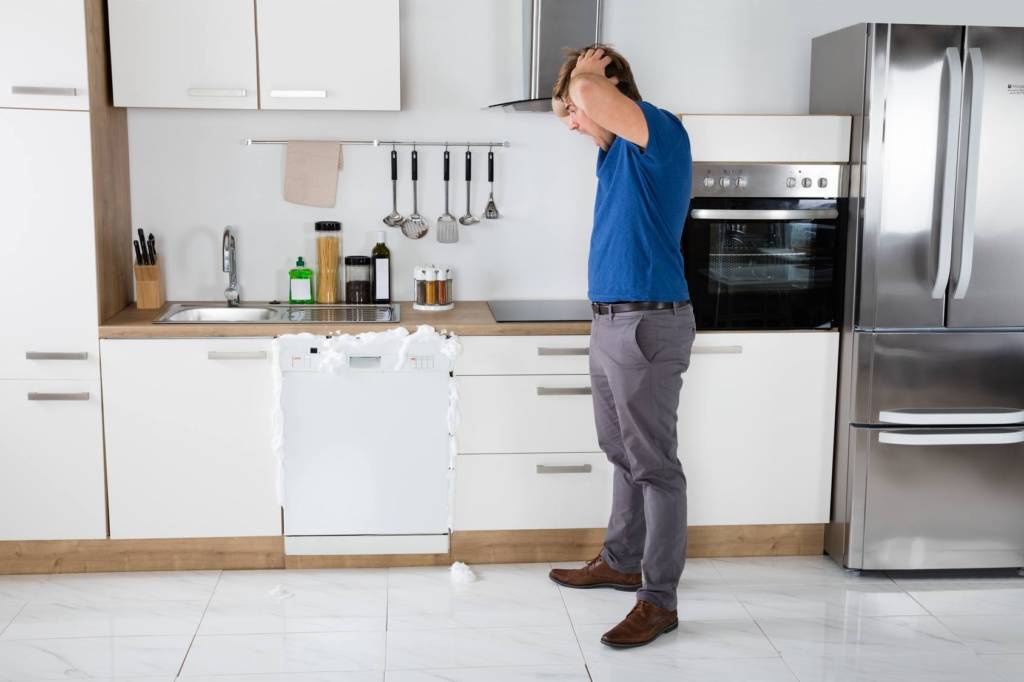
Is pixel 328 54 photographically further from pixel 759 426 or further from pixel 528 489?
pixel 759 426

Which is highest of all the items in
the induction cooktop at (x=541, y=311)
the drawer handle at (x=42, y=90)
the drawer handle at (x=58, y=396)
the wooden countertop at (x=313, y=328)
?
the drawer handle at (x=42, y=90)

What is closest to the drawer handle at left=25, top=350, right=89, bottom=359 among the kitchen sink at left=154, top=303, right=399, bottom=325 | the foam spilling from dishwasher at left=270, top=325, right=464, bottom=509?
the kitchen sink at left=154, top=303, right=399, bottom=325

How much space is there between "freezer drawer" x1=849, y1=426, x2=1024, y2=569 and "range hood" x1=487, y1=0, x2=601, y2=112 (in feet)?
4.79

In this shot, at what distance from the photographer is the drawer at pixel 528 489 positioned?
3.06 meters

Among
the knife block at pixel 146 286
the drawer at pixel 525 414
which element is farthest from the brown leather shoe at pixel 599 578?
the knife block at pixel 146 286

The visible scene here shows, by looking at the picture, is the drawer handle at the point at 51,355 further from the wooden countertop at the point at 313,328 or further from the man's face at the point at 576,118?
the man's face at the point at 576,118

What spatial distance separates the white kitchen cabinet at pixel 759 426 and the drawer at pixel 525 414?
33 centimetres

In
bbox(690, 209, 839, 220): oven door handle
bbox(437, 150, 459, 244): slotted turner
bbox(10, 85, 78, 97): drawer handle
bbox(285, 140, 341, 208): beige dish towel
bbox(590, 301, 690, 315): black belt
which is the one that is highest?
bbox(10, 85, 78, 97): drawer handle

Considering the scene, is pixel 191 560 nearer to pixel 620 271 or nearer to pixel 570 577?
pixel 570 577

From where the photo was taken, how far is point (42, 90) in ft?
9.27

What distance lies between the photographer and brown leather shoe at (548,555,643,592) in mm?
2938

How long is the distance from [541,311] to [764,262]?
2.34ft

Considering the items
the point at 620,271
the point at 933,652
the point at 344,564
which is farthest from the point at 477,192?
the point at 933,652

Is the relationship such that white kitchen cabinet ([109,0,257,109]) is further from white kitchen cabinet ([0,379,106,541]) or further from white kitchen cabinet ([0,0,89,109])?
white kitchen cabinet ([0,379,106,541])
